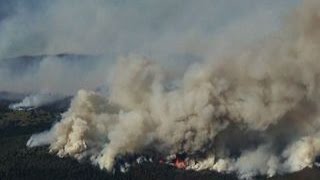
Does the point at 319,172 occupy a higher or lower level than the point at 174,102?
lower

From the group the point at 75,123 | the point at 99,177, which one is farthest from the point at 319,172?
the point at 75,123

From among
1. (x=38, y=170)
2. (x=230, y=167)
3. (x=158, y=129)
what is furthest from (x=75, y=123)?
(x=230, y=167)

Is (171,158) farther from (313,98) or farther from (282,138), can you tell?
(313,98)

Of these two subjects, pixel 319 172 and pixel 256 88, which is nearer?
pixel 256 88

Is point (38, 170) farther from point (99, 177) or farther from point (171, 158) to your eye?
point (171, 158)

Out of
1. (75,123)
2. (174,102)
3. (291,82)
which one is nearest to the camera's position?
(291,82)

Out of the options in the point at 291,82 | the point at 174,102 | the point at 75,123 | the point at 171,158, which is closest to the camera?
the point at 291,82

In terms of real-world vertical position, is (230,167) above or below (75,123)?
below

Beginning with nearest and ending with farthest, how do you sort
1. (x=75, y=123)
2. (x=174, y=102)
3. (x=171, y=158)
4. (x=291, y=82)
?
(x=291, y=82)
(x=174, y=102)
(x=171, y=158)
(x=75, y=123)

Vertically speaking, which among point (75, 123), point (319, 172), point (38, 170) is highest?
point (75, 123)
